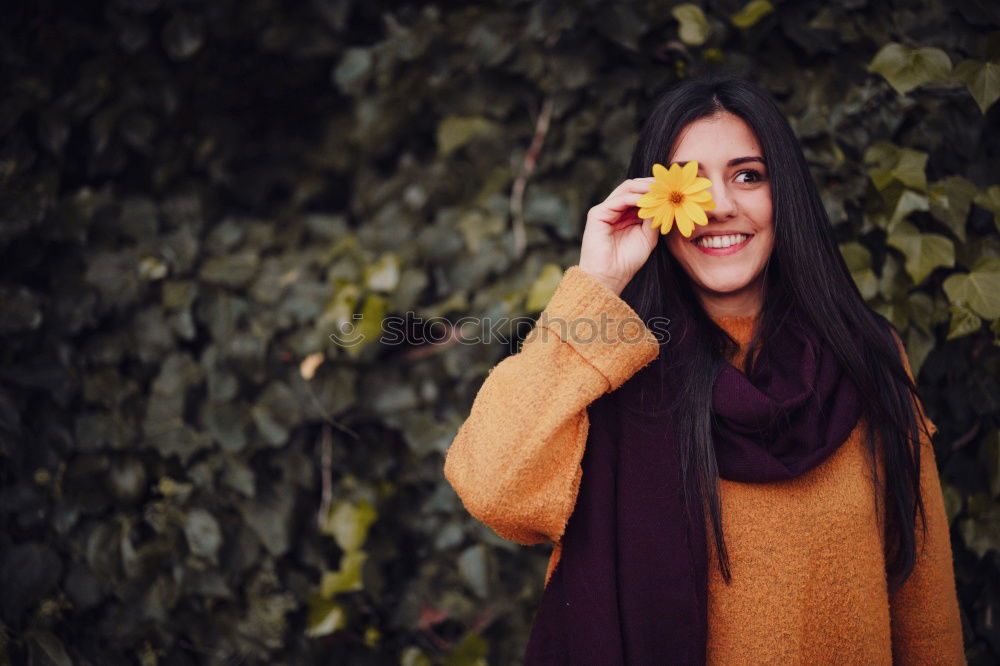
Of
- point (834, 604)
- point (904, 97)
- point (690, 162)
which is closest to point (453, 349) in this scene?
point (690, 162)

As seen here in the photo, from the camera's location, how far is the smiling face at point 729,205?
1.13 m

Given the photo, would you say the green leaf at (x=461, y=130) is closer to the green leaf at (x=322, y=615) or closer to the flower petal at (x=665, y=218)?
the flower petal at (x=665, y=218)

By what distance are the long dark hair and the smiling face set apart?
2 centimetres

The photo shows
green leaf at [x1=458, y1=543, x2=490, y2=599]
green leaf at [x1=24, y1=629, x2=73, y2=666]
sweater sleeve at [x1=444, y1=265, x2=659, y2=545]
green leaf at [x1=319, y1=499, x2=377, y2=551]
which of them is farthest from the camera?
green leaf at [x1=319, y1=499, x2=377, y2=551]

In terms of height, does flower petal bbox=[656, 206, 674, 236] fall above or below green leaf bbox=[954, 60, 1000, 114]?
below

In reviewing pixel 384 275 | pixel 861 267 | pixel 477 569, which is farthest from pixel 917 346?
pixel 384 275

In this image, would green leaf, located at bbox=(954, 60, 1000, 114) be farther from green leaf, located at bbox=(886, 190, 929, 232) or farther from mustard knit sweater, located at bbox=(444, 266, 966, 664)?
mustard knit sweater, located at bbox=(444, 266, 966, 664)

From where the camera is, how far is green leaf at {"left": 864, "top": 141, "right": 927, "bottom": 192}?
56.3 inches

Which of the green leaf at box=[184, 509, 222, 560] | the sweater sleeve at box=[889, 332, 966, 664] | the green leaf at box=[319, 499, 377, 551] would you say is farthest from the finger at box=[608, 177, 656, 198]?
the green leaf at box=[184, 509, 222, 560]

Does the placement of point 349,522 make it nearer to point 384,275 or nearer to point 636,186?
point 384,275

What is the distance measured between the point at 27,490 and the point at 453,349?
44.2 inches

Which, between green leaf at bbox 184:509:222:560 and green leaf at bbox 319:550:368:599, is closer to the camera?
green leaf at bbox 184:509:222:560

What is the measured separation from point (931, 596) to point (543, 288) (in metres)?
0.99

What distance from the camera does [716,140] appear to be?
113cm
